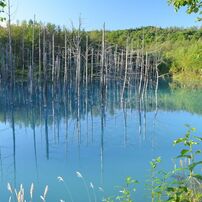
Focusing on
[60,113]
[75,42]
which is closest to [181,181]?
[60,113]

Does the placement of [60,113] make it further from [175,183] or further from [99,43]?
[99,43]

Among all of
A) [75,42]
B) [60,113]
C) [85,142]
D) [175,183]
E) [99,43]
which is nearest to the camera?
[175,183]

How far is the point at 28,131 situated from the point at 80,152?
3.83m

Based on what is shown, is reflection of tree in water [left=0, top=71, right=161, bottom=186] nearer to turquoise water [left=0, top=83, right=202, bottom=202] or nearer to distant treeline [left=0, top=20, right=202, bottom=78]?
turquoise water [left=0, top=83, right=202, bottom=202]

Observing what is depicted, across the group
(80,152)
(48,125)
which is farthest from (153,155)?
(48,125)

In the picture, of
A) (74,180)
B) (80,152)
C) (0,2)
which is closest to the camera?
(0,2)

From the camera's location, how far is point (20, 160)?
10234mm

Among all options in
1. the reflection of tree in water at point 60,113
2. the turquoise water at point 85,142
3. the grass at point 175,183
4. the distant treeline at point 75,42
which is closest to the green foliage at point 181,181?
the grass at point 175,183

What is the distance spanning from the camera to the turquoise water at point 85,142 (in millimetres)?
8297

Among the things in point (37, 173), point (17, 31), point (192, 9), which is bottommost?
point (37, 173)

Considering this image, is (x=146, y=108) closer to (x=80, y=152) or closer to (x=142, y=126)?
(x=142, y=126)

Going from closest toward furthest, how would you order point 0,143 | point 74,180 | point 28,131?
point 74,180, point 0,143, point 28,131

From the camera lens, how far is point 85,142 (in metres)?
12.6

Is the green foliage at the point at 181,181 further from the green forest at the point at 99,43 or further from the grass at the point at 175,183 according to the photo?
the green forest at the point at 99,43
